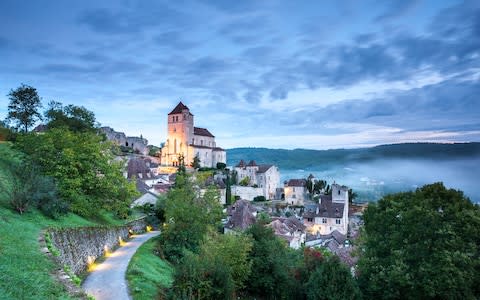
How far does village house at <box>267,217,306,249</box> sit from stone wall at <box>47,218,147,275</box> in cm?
2399

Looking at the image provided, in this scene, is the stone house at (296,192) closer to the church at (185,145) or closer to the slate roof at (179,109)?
the church at (185,145)

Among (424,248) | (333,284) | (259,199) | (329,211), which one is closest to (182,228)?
(333,284)

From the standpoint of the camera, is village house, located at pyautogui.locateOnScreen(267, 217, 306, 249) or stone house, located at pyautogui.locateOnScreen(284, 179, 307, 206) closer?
village house, located at pyautogui.locateOnScreen(267, 217, 306, 249)

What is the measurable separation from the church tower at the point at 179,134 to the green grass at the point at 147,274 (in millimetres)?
74186

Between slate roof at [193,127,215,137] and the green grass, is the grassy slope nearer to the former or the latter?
the green grass

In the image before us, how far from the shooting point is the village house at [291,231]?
1891 inches

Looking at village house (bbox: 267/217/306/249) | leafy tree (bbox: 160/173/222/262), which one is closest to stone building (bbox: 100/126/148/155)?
village house (bbox: 267/217/306/249)

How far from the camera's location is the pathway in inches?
674

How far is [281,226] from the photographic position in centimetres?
5088

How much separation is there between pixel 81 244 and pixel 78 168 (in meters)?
11.3

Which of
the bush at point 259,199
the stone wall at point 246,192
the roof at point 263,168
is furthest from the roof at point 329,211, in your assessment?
the roof at point 263,168

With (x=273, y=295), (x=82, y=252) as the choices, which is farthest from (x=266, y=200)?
(x=82, y=252)

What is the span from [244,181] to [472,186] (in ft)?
178

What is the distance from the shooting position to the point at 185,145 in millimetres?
104062
